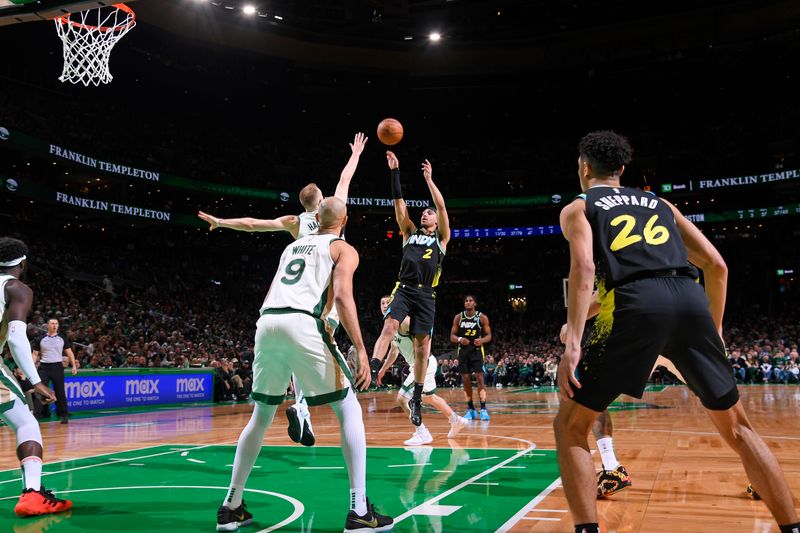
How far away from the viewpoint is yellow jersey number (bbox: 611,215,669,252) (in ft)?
10.7

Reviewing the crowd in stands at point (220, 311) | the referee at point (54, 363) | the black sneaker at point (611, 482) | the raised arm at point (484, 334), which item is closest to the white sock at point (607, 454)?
the black sneaker at point (611, 482)

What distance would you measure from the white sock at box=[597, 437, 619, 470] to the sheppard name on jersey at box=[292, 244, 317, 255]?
2.74 m

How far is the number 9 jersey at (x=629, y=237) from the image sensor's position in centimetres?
321

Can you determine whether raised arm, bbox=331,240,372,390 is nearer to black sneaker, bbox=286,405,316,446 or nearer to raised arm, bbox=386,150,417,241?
black sneaker, bbox=286,405,316,446

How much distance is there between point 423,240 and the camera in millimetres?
8453

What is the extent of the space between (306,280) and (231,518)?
1490 mm

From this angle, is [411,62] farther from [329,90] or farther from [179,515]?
[179,515]

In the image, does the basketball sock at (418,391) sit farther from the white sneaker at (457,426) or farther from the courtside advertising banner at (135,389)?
the courtside advertising banner at (135,389)

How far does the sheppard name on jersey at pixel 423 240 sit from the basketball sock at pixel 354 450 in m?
4.57

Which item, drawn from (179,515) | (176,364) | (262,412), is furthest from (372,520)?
(176,364)

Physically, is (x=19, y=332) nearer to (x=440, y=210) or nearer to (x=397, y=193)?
(x=397, y=193)

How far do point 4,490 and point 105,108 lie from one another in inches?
1202

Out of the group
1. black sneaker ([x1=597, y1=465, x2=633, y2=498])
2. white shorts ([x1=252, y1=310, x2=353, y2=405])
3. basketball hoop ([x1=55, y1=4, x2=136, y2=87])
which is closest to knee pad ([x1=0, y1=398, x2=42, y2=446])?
white shorts ([x1=252, y1=310, x2=353, y2=405])

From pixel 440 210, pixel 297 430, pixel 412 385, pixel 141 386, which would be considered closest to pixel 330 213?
pixel 297 430
